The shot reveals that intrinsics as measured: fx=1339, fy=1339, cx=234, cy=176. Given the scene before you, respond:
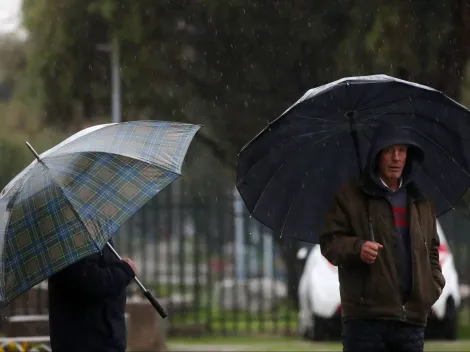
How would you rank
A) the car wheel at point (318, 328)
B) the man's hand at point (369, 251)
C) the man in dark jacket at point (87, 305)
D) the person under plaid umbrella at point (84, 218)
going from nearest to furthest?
1. the man's hand at point (369, 251)
2. the person under plaid umbrella at point (84, 218)
3. the man in dark jacket at point (87, 305)
4. the car wheel at point (318, 328)

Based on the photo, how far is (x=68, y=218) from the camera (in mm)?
6266

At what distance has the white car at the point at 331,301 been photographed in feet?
45.9

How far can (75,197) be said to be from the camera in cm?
632

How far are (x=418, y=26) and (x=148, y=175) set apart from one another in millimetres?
9003

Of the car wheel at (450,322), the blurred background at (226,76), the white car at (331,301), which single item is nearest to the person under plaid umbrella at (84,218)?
the white car at (331,301)

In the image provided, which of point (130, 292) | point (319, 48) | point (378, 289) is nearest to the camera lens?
point (378, 289)

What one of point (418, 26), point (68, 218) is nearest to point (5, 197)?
point (68, 218)

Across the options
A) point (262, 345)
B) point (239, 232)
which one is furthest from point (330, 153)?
point (239, 232)

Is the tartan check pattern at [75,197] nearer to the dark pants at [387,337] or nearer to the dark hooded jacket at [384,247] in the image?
the dark hooded jacket at [384,247]

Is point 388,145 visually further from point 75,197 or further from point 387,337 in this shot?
point 75,197

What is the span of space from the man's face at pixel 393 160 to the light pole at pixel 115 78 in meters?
12.2

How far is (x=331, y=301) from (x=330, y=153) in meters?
7.14

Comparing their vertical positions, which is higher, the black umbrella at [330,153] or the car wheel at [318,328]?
the black umbrella at [330,153]

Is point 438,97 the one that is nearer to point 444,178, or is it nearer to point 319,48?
point 444,178
